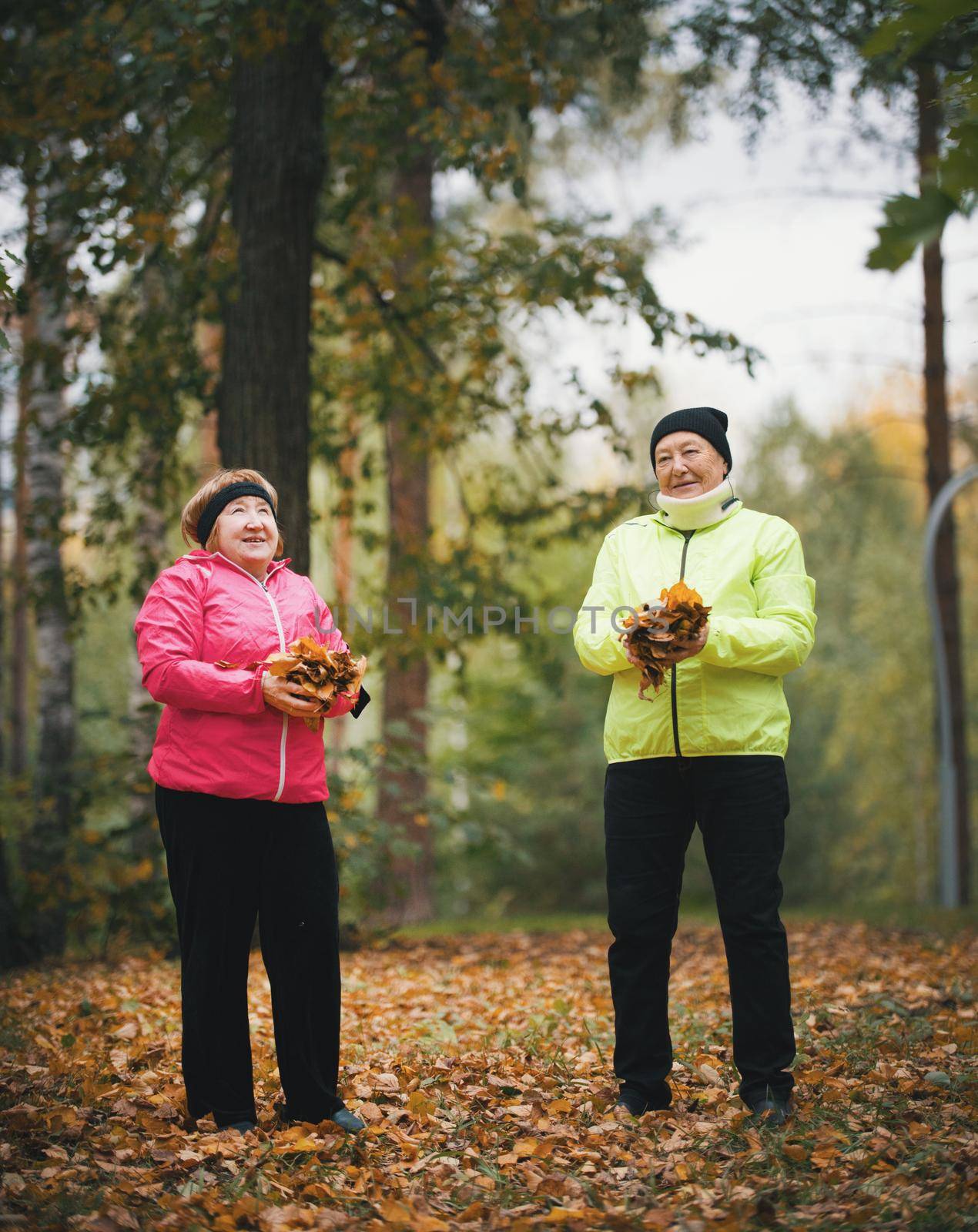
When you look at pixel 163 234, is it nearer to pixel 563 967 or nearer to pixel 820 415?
pixel 563 967

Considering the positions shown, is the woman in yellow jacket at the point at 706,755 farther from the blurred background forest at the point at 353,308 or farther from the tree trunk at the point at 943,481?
the tree trunk at the point at 943,481

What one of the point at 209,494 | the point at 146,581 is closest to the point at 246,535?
the point at 209,494

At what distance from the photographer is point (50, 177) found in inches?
295

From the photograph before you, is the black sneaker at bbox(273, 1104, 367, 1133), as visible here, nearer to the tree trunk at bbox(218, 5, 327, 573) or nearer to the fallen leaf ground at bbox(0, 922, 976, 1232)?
the fallen leaf ground at bbox(0, 922, 976, 1232)

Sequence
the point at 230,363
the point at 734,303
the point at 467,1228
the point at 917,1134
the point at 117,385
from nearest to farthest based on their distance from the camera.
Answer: the point at 467,1228, the point at 917,1134, the point at 230,363, the point at 117,385, the point at 734,303

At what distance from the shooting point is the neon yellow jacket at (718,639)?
3.66 m

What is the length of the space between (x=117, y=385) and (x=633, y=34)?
4655 mm

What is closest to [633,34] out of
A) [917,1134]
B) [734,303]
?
[917,1134]

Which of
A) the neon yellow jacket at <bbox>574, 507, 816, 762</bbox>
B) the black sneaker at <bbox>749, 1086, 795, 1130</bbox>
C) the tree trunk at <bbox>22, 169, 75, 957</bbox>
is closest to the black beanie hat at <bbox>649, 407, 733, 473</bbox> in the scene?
the neon yellow jacket at <bbox>574, 507, 816, 762</bbox>

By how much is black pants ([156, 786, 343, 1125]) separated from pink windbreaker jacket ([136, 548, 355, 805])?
9 cm

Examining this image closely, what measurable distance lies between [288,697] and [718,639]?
4.27 ft

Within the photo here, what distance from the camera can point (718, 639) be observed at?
3590 millimetres

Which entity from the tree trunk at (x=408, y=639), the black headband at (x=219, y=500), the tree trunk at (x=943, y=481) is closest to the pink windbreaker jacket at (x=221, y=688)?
the black headband at (x=219, y=500)

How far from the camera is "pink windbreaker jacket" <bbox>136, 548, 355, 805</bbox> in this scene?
3.53 metres
